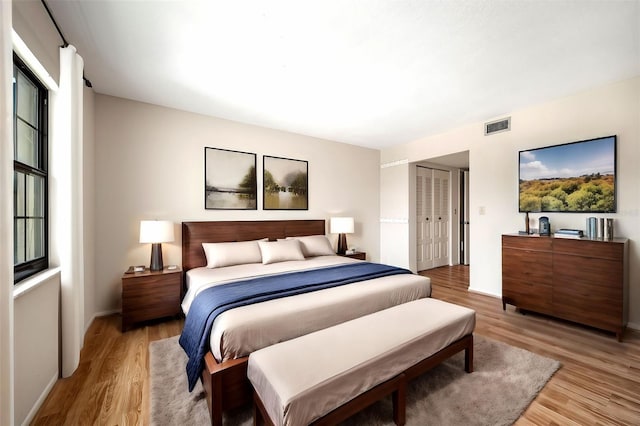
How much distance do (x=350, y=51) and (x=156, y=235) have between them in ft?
9.06

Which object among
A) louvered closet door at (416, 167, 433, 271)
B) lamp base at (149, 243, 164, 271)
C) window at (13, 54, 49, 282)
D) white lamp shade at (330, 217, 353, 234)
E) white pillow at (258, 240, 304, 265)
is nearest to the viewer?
window at (13, 54, 49, 282)

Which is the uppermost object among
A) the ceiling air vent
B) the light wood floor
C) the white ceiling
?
the white ceiling

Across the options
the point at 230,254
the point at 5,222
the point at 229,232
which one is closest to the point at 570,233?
the point at 230,254

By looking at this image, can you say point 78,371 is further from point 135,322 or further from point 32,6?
point 32,6

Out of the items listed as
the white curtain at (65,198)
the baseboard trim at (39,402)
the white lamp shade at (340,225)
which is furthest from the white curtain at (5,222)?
the white lamp shade at (340,225)

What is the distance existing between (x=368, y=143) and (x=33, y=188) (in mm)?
4591

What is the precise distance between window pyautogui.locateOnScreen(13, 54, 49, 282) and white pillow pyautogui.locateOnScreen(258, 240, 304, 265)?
1.96 metres

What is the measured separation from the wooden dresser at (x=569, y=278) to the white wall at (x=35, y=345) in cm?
437

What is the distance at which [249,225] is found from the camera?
12.7ft

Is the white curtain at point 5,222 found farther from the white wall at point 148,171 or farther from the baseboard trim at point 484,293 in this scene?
the baseboard trim at point 484,293

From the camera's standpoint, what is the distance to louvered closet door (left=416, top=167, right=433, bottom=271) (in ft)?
17.6

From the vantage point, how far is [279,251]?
3436 millimetres

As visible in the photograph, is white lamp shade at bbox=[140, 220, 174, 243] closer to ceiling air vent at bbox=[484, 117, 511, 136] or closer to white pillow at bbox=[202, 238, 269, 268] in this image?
white pillow at bbox=[202, 238, 269, 268]

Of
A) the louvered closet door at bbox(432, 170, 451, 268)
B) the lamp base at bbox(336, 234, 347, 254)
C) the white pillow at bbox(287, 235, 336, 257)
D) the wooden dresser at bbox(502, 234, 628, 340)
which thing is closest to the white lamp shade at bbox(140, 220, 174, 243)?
the white pillow at bbox(287, 235, 336, 257)
